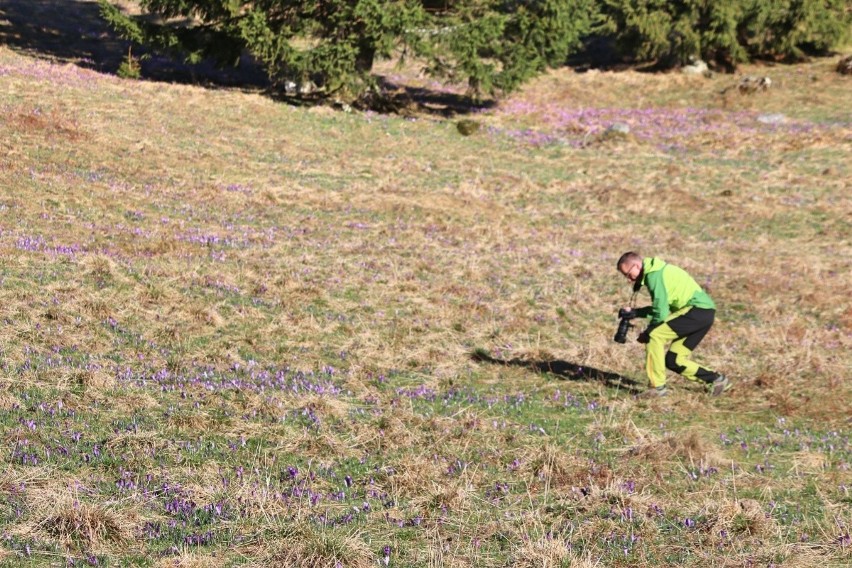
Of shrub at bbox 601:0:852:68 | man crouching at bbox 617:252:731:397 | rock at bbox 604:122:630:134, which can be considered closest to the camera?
man crouching at bbox 617:252:731:397

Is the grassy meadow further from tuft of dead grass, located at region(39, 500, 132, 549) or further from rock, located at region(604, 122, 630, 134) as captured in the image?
rock, located at region(604, 122, 630, 134)

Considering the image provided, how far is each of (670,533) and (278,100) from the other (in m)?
27.2

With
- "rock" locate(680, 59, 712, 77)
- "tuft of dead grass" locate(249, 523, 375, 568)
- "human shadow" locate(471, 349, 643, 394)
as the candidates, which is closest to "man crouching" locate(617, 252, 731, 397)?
"human shadow" locate(471, 349, 643, 394)

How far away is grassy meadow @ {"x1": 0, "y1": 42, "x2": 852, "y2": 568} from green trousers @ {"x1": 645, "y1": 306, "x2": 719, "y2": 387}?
0.42 m

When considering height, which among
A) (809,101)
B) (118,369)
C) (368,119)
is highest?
(809,101)

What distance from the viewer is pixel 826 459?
26.5ft

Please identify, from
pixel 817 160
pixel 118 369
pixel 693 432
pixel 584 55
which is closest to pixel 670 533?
pixel 693 432

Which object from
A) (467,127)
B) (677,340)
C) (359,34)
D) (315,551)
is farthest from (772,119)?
(315,551)

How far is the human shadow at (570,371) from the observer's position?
35.8 ft

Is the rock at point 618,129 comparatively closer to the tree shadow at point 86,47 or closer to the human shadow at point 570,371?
→ the tree shadow at point 86,47


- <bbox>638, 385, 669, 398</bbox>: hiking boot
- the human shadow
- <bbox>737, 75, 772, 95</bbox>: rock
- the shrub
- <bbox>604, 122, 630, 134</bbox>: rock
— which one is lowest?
the human shadow

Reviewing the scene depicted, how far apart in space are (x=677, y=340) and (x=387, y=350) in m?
3.94

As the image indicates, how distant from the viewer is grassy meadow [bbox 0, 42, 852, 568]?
6012mm

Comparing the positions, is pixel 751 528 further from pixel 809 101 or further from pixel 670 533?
pixel 809 101
